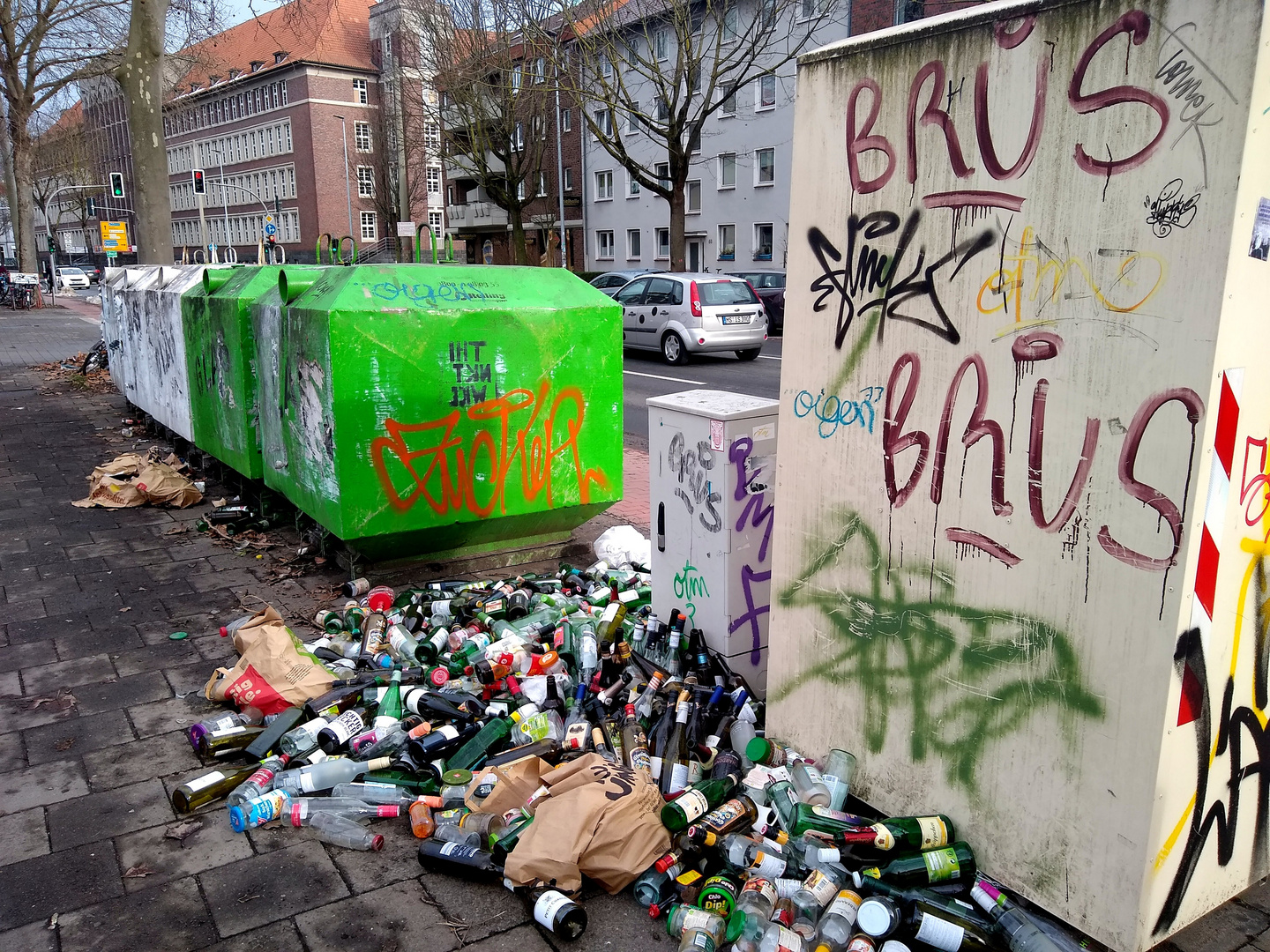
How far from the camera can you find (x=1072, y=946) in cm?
236

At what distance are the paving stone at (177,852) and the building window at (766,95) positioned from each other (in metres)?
30.5

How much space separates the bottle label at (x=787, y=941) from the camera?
2.42 metres

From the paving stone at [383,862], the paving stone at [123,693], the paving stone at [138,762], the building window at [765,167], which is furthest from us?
the building window at [765,167]

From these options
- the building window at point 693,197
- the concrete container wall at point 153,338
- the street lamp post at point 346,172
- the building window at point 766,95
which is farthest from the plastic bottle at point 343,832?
the street lamp post at point 346,172

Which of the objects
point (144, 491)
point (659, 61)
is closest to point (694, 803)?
point (144, 491)

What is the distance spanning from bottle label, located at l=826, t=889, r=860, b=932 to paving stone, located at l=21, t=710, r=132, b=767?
2.90 meters

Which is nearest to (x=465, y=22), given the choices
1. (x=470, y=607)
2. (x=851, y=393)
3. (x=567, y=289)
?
(x=567, y=289)

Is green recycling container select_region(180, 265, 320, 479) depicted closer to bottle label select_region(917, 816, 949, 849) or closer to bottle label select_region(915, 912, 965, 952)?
bottle label select_region(917, 816, 949, 849)

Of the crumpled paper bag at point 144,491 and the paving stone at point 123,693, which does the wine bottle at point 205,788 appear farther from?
the crumpled paper bag at point 144,491

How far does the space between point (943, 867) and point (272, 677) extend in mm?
2840

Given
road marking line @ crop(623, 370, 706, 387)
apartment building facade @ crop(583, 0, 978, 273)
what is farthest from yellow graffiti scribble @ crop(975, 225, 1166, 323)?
apartment building facade @ crop(583, 0, 978, 273)

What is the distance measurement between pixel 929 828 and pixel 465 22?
81.2ft

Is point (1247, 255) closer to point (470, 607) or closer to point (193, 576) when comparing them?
point (470, 607)

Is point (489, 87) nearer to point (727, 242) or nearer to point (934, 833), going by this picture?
point (727, 242)
